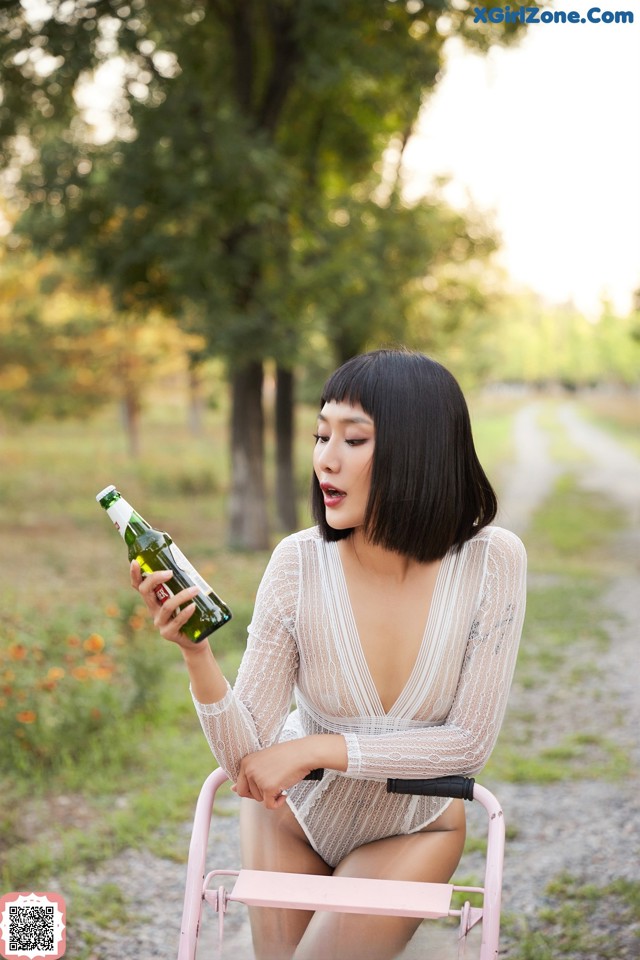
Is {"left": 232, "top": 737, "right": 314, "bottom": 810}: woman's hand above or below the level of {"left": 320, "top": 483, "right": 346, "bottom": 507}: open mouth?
below

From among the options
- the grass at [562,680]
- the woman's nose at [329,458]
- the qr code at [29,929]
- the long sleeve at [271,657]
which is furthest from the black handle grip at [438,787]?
the grass at [562,680]

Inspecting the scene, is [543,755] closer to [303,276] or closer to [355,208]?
[303,276]

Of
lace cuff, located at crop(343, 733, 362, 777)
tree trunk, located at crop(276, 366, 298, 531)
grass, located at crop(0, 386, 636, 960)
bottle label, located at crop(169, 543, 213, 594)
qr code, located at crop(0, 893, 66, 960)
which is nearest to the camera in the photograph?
bottle label, located at crop(169, 543, 213, 594)

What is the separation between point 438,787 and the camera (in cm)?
233

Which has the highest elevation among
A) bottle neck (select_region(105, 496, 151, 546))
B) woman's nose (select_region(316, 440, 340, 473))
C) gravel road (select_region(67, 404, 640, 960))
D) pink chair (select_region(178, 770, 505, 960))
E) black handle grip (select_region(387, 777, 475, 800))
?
woman's nose (select_region(316, 440, 340, 473))

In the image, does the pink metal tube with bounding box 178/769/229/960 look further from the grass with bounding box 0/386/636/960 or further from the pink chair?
the grass with bounding box 0/386/636/960

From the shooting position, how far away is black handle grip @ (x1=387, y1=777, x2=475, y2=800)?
7.61ft

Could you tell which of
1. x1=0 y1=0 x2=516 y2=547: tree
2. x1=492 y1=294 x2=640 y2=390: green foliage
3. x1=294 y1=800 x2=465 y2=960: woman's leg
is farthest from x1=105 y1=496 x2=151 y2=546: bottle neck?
x1=492 y1=294 x2=640 y2=390: green foliage

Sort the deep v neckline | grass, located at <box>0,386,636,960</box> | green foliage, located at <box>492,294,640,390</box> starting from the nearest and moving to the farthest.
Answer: the deep v neckline, grass, located at <box>0,386,636,960</box>, green foliage, located at <box>492,294,640,390</box>

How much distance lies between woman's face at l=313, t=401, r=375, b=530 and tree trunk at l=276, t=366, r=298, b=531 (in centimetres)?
1542

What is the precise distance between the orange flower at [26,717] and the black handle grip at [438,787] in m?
3.75

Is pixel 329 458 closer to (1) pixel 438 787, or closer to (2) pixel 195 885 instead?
(1) pixel 438 787

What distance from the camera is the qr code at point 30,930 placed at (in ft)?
11.3

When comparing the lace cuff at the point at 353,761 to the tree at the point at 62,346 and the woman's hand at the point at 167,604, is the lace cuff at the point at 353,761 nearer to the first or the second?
the woman's hand at the point at 167,604
